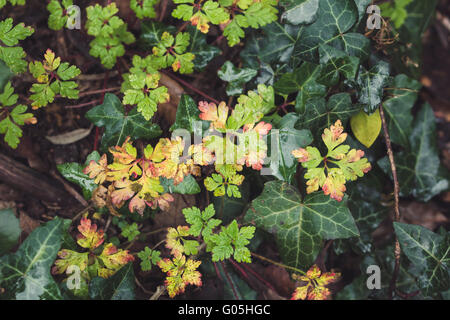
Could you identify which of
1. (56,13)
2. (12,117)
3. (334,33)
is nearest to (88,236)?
(12,117)

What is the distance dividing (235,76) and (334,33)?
0.64 metres

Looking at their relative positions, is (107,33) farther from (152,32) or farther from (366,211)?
(366,211)

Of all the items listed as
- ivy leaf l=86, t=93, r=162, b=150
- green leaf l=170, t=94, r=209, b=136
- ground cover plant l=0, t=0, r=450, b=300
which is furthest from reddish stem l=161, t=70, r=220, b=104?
ivy leaf l=86, t=93, r=162, b=150

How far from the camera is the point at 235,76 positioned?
2.36m

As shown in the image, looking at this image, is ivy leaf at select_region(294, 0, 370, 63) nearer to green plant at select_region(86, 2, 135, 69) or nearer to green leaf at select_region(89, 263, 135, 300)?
green plant at select_region(86, 2, 135, 69)

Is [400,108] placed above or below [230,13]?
below

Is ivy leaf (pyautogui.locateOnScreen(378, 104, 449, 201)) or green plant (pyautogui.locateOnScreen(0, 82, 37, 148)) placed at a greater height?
green plant (pyautogui.locateOnScreen(0, 82, 37, 148))

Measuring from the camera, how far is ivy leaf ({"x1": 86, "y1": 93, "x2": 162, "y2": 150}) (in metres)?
2.21

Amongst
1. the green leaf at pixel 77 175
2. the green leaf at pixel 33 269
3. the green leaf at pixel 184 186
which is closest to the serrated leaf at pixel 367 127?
the green leaf at pixel 184 186

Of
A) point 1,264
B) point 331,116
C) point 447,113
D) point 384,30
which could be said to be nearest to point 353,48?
point 384,30

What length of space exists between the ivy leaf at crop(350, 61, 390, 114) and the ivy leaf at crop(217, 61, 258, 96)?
62cm

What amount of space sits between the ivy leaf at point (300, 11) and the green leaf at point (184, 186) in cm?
110

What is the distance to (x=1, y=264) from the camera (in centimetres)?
198

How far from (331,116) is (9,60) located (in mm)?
1853
